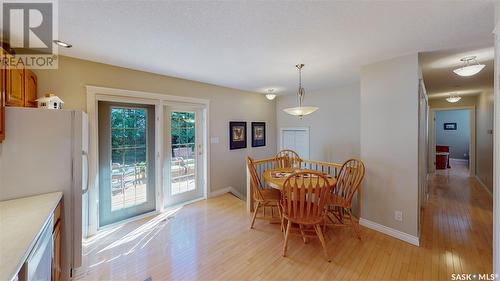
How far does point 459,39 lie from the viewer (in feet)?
6.93

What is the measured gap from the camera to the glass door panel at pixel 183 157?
361cm

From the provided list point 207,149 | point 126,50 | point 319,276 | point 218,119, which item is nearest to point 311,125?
point 218,119

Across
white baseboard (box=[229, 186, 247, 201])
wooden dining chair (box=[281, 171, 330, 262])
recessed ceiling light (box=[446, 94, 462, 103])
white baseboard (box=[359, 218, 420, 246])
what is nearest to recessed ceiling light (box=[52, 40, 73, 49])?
wooden dining chair (box=[281, 171, 330, 262])

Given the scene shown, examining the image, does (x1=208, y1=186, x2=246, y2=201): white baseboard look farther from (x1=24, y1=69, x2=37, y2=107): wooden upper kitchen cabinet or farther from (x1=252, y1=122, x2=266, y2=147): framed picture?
(x1=24, y1=69, x2=37, y2=107): wooden upper kitchen cabinet

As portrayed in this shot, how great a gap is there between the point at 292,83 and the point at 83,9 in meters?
3.26

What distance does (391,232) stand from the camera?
263 centimetres

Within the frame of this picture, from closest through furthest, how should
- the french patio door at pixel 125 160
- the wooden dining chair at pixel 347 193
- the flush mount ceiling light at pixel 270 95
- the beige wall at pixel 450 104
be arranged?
the wooden dining chair at pixel 347 193, the french patio door at pixel 125 160, the flush mount ceiling light at pixel 270 95, the beige wall at pixel 450 104

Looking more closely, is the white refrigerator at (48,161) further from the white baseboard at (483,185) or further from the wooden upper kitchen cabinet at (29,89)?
the white baseboard at (483,185)

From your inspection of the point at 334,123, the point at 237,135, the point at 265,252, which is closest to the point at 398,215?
the point at 265,252

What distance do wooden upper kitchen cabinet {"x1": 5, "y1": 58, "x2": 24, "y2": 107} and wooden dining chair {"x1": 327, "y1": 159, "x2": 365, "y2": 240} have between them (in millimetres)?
3314

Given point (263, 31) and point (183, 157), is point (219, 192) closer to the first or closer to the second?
point (183, 157)

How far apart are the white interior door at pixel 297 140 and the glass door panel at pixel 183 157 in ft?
7.94

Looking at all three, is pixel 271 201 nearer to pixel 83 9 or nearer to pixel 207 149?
pixel 207 149

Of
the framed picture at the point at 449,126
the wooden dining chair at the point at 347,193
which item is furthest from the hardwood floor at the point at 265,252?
the framed picture at the point at 449,126
